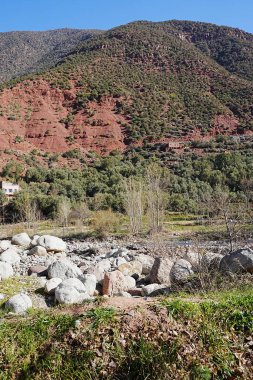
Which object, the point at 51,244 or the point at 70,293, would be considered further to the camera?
the point at 51,244

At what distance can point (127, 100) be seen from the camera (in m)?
70.0

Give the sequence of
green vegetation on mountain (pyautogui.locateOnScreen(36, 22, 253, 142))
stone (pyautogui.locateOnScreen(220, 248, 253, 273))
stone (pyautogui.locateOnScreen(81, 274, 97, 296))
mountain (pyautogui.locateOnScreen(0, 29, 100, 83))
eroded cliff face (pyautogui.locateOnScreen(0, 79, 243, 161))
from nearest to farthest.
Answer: stone (pyautogui.locateOnScreen(220, 248, 253, 273))
stone (pyautogui.locateOnScreen(81, 274, 97, 296))
eroded cliff face (pyautogui.locateOnScreen(0, 79, 243, 161))
green vegetation on mountain (pyautogui.locateOnScreen(36, 22, 253, 142))
mountain (pyautogui.locateOnScreen(0, 29, 100, 83))

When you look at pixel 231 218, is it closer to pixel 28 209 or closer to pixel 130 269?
pixel 130 269

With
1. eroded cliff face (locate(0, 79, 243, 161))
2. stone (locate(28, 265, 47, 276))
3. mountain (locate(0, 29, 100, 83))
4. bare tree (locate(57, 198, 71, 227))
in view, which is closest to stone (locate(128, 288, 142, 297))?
stone (locate(28, 265, 47, 276))

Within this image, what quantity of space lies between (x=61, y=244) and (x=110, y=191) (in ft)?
75.5

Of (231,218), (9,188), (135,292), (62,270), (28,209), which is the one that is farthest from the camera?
(9,188)

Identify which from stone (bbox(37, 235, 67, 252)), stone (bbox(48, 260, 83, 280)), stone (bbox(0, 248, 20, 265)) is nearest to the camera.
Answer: stone (bbox(48, 260, 83, 280))

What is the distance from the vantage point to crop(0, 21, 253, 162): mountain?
62.7 metres

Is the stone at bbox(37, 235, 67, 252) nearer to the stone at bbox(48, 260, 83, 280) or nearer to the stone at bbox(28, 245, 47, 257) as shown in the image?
the stone at bbox(28, 245, 47, 257)

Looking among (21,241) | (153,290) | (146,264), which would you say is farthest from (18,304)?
(21,241)

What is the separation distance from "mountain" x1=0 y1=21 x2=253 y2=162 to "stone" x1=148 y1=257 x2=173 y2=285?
47860 mm

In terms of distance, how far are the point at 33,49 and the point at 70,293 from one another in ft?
366

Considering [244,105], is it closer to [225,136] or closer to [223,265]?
[225,136]

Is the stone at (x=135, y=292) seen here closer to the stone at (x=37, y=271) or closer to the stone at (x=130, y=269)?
the stone at (x=130, y=269)
